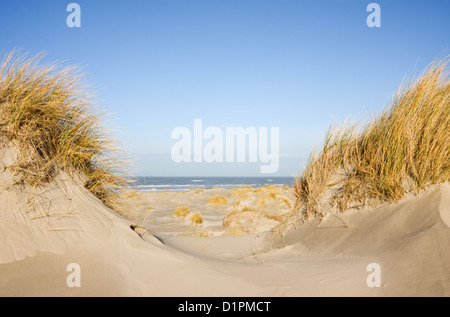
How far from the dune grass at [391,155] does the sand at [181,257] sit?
229 millimetres

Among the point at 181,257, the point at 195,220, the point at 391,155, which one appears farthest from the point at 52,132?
the point at 195,220

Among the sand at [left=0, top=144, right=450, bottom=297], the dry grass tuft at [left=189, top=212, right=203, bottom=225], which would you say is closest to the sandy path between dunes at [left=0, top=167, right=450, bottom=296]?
the sand at [left=0, top=144, right=450, bottom=297]

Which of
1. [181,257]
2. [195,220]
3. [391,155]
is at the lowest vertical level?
[195,220]

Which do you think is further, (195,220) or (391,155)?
(195,220)

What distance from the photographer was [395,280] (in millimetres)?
2346

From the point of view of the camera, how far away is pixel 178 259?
2.99m

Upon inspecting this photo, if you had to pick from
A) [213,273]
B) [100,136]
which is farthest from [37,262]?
[100,136]

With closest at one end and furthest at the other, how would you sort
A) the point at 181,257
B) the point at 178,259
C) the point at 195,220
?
the point at 178,259 < the point at 181,257 < the point at 195,220

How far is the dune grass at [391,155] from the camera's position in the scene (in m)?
3.44

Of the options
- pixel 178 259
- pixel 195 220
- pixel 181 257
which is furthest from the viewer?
pixel 195 220

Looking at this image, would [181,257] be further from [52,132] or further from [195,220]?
[195,220]

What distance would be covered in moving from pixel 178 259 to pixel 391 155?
275 cm

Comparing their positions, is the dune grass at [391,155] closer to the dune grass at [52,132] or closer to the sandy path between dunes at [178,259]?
the sandy path between dunes at [178,259]
